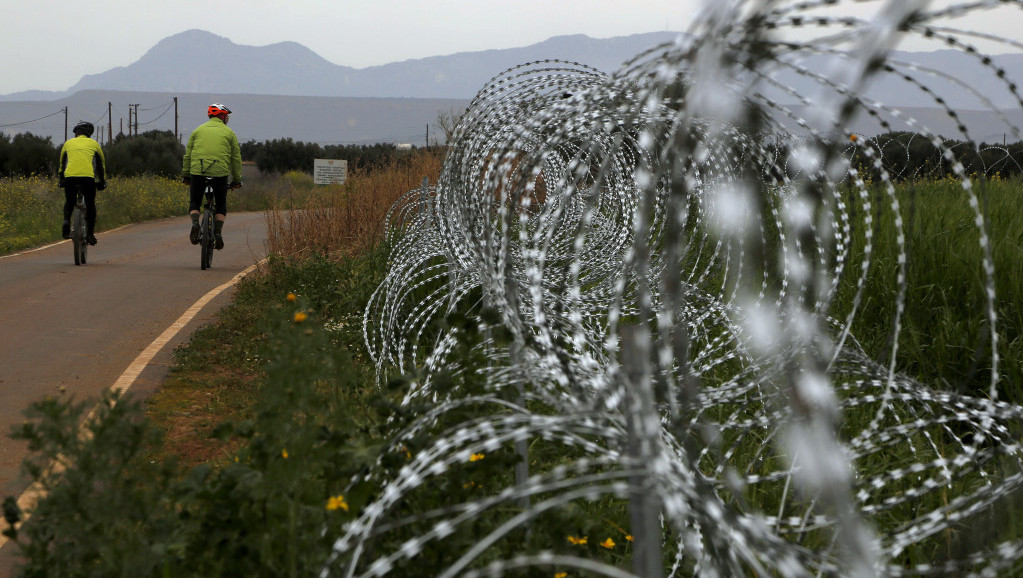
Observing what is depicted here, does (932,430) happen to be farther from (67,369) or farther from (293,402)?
(67,369)

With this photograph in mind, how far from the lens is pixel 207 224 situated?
42.2 feet

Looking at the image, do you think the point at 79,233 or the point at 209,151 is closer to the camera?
the point at 209,151

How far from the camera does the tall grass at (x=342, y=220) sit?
12.0 meters

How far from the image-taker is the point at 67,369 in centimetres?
692

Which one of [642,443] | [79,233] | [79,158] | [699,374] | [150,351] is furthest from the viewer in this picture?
[79,158]

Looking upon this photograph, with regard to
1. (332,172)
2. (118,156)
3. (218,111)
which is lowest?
(118,156)

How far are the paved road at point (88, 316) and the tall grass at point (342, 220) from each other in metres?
0.94

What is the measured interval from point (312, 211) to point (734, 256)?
5378 millimetres

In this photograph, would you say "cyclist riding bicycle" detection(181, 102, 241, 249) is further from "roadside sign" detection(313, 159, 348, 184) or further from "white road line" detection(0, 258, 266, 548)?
"roadside sign" detection(313, 159, 348, 184)

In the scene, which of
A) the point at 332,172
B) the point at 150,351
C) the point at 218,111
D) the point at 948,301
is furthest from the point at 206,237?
the point at 332,172

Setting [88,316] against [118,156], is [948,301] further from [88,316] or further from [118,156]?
[118,156]

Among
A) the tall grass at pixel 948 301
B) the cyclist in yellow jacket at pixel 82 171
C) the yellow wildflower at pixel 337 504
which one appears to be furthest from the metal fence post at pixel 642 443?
the cyclist in yellow jacket at pixel 82 171

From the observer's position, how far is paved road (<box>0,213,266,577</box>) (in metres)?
6.39

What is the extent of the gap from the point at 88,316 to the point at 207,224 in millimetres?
3884
